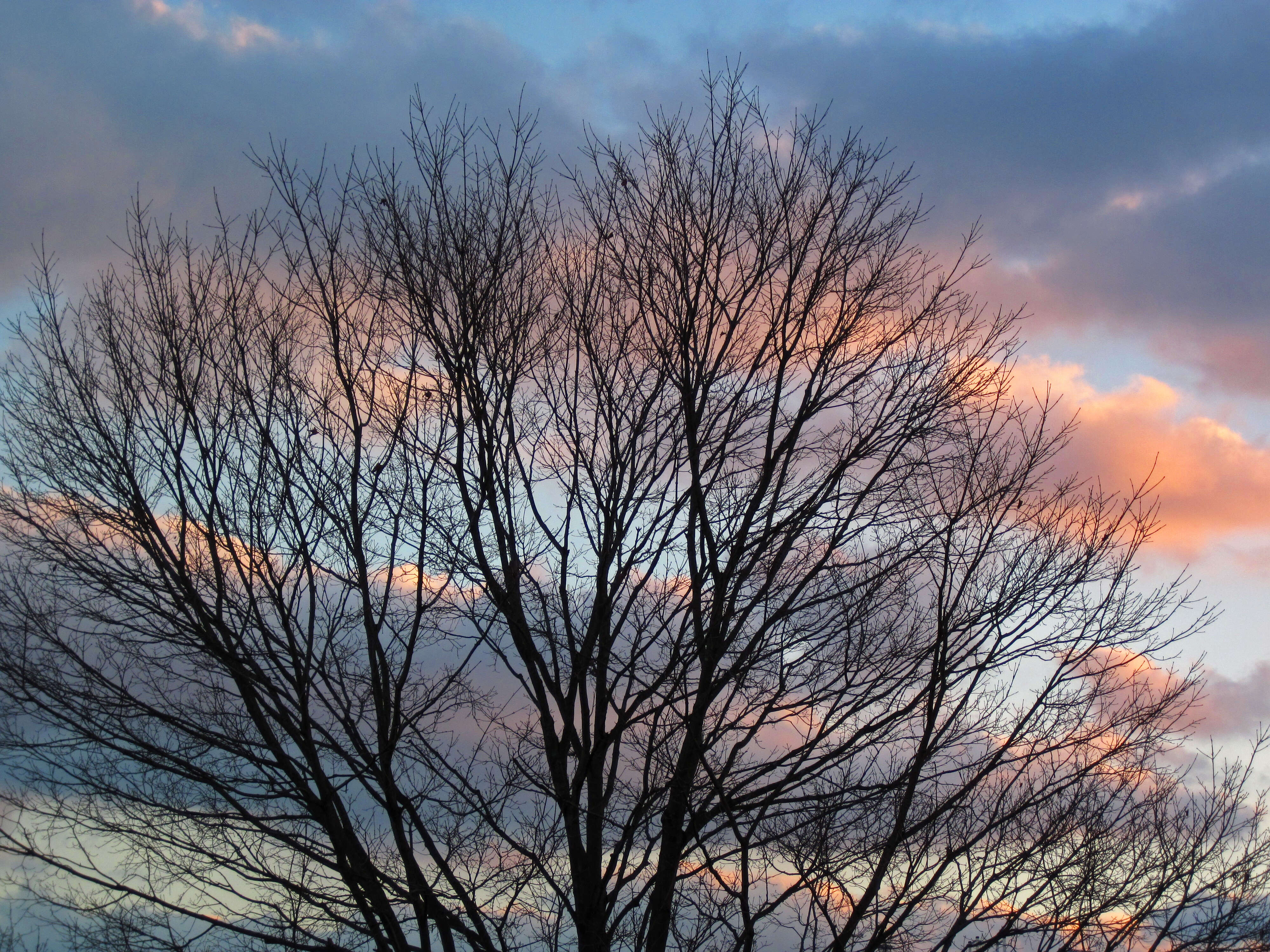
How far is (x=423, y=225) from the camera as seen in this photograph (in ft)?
24.6

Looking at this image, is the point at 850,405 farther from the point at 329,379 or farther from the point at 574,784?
the point at 329,379

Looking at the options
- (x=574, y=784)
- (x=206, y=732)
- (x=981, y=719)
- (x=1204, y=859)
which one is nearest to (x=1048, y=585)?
(x=981, y=719)

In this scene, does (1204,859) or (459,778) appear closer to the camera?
(459,778)

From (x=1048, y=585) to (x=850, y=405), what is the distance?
1926mm

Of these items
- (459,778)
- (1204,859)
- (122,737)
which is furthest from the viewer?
(1204,859)

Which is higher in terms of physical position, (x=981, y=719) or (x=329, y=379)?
(x=329, y=379)

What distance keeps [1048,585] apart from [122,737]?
6.48 metres

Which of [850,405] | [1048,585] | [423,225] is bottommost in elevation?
[1048,585]

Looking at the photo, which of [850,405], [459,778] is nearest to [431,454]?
[459,778]

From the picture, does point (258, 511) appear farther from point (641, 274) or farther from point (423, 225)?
point (641, 274)

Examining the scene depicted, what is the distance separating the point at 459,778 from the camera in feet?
23.5

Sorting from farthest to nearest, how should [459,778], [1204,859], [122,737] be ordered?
[1204,859], [459,778], [122,737]

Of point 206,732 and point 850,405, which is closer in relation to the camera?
point 206,732

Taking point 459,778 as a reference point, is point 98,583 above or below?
above
